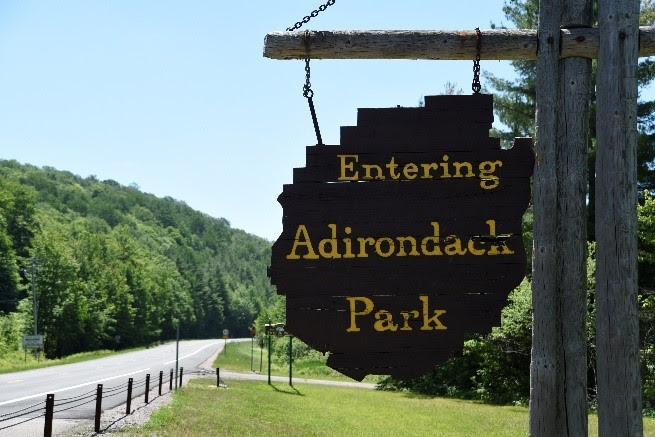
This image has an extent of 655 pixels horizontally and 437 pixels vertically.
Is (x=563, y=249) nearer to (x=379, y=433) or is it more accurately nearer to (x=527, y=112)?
(x=379, y=433)

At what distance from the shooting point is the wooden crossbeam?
16.4ft

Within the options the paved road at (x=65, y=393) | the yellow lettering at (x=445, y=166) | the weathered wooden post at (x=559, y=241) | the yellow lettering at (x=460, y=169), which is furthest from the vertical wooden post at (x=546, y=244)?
the paved road at (x=65, y=393)


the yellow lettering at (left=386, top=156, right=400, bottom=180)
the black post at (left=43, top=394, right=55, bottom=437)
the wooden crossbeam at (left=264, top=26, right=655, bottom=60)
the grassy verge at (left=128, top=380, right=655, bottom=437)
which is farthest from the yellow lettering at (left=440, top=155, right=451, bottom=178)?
the grassy verge at (left=128, top=380, right=655, bottom=437)

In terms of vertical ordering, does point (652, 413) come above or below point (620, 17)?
below

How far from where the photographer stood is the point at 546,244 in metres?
4.81

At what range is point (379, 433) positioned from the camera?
65.5 feet

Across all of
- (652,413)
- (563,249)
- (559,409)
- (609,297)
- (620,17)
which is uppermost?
(620,17)

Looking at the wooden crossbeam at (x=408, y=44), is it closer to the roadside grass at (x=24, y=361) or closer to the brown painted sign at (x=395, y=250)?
the brown painted sign at (x=395, y=250)

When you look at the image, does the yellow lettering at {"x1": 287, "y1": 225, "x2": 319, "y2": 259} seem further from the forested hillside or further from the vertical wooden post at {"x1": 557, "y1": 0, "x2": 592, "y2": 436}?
the forested hillside

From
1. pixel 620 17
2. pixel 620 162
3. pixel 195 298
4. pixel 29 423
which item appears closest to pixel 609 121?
pixel 620 162

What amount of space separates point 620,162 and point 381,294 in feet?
5.58

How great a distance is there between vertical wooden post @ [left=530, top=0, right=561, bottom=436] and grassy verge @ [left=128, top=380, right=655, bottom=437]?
12.6 metres

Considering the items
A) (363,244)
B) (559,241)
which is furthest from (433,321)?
(559,241)

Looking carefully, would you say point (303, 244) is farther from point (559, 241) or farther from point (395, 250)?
point (559, 241)
